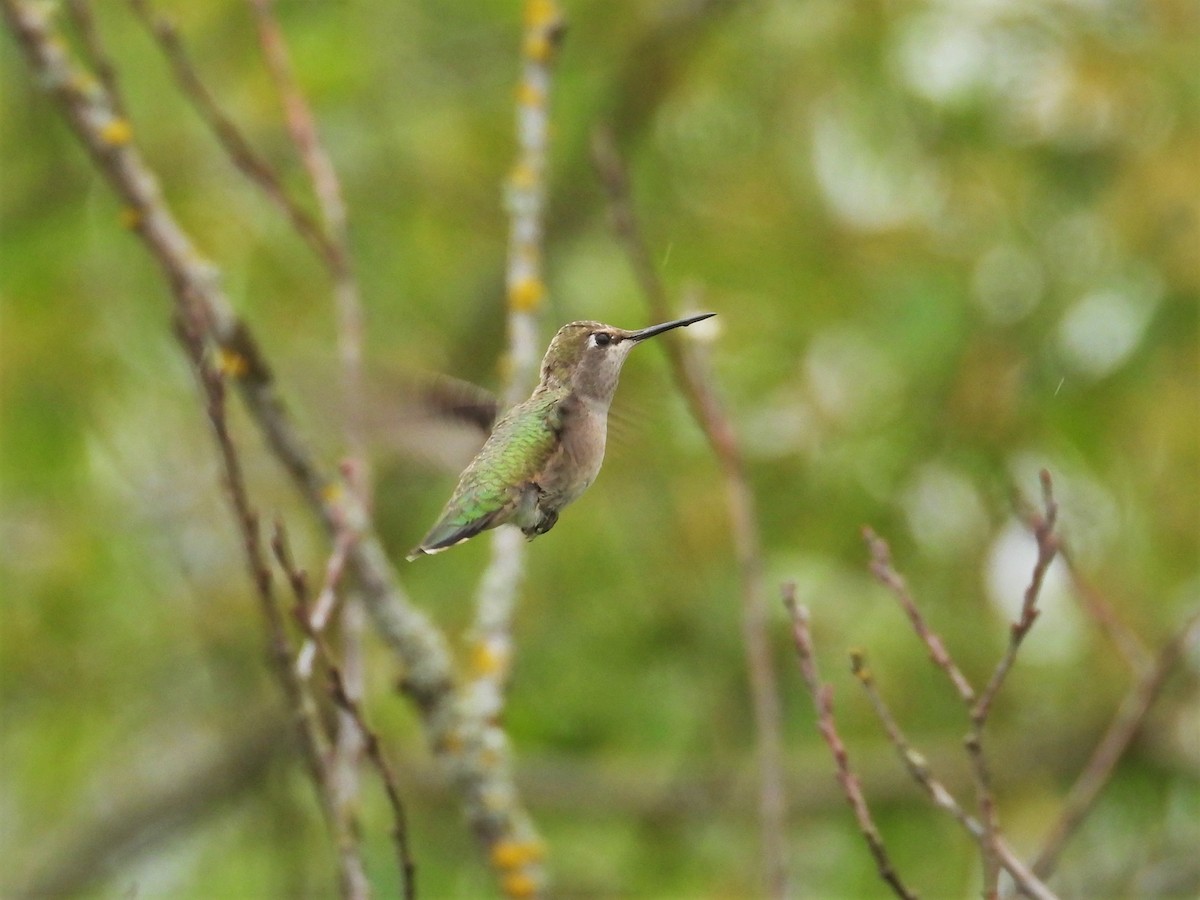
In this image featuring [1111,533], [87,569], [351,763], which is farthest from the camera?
[87,569]

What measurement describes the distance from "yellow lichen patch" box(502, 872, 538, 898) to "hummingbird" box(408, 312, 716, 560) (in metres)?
1.36

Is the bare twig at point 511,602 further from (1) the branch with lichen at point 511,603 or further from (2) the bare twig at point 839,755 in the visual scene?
(2) the bare twig at point 839,755

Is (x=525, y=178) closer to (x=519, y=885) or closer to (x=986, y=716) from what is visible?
(x=519, y=885)

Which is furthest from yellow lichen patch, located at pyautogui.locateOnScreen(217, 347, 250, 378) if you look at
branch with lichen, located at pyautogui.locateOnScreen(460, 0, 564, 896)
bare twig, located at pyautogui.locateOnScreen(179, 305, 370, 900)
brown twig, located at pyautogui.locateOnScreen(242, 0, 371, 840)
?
bare twig, located at pyautogui.locateOnScreen(179, 305, 370, 900)

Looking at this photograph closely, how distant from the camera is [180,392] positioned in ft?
21.4

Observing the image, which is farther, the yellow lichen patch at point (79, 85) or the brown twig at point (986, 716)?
the yellow lichen patch at point (79, 85)

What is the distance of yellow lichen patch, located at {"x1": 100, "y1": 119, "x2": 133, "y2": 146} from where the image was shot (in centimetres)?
356

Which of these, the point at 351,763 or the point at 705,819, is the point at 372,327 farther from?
the point at 351,763

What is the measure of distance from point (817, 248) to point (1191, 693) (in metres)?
2.24

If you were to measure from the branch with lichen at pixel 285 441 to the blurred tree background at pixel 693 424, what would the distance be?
5.92 ft

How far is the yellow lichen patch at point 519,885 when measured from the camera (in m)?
3.39

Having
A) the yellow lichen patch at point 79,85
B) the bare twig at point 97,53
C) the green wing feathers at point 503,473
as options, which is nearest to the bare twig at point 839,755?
the green wing feathers at point 503,473

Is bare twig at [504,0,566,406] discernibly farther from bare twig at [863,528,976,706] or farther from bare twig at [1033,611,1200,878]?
bare twig at [1033,611,1200,878]

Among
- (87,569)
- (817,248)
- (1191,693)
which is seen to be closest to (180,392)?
(87,569)
